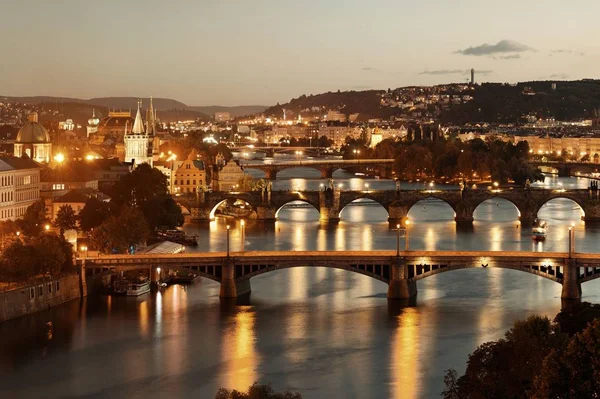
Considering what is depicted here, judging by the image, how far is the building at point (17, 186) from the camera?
127ft

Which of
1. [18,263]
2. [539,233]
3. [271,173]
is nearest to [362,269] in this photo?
[18,263]

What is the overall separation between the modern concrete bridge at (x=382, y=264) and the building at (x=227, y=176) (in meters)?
28.4

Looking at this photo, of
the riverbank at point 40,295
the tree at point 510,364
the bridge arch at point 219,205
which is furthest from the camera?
the bridge arch at point 219,205

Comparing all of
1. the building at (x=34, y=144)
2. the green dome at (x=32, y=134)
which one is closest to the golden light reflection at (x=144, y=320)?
the building at (x=34, y=144)

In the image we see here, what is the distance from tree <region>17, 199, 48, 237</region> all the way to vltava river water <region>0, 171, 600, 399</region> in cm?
522

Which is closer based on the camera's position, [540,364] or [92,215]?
[540,364]

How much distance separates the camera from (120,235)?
109ft

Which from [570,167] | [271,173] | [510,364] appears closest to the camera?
[510,364]

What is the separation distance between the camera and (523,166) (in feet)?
221

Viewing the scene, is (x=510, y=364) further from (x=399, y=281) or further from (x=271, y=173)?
(x=271, y=173)

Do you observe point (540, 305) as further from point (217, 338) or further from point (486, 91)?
point (486, 91)

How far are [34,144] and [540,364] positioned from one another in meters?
35.0

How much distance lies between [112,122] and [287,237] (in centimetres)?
4306

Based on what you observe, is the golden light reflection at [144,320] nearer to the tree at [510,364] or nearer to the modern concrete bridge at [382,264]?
the modern concrete bridge at [382,264]
